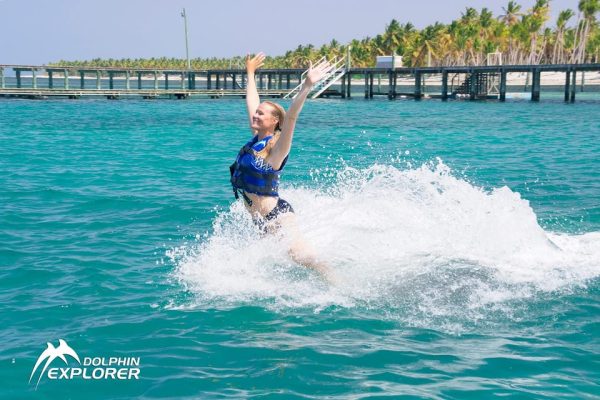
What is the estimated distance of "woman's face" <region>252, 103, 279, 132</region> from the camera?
6.96m

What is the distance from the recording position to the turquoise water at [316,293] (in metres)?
5.66

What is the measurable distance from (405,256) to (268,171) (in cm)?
210

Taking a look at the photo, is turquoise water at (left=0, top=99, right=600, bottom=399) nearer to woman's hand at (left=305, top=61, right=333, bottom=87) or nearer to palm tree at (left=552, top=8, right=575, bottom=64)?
woman's hand at (left=305, top=61, right=333, bottom=87)

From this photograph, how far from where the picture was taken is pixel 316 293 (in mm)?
7504

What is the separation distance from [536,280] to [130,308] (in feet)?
13.5

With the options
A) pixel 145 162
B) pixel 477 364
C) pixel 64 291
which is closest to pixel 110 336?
pixel 64 291

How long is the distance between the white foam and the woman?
0.67ft

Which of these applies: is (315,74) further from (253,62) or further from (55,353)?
(55,353)

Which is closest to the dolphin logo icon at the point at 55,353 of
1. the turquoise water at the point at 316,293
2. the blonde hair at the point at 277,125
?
the turquoise water at the point at 316,293

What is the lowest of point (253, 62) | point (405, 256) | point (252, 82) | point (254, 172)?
point (405, 256)

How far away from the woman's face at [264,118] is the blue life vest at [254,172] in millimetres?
123

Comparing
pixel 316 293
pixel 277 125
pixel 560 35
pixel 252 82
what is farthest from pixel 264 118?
pixel 560 35

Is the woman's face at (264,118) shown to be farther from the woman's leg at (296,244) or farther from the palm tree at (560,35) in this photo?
the palm tree at (560,35)

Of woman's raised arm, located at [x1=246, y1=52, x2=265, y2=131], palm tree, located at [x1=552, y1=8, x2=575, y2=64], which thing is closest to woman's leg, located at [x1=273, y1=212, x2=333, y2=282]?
woman's raised arm, located at [x1=246, y1=52, x2=265, y2=131]
